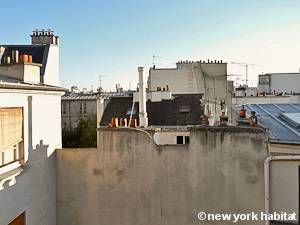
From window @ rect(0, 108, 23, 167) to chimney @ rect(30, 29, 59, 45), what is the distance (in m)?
12.1

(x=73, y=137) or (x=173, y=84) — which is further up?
(x=173, y=84)

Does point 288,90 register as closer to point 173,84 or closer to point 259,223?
point 173,84

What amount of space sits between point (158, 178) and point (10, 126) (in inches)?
145

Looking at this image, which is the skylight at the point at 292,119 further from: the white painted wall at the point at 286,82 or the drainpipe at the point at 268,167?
the white painted wall at the point at 286,82

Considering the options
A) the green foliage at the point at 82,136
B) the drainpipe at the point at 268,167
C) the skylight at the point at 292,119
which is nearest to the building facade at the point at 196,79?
the green foliage at the point at 82,136

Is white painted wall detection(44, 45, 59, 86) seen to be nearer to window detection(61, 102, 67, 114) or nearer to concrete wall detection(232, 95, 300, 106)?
concrete wall detection(232, 95, 300, 106)

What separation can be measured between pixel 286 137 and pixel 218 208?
2.36 m

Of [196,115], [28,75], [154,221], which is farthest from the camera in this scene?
[196,115]

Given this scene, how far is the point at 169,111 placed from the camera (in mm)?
22547

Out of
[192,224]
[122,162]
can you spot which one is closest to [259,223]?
[192,224]

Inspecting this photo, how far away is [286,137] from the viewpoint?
7.99 metres

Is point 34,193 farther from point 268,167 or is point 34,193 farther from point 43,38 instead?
point 43,38

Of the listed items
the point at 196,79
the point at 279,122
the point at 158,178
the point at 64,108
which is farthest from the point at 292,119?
the point at 64,108

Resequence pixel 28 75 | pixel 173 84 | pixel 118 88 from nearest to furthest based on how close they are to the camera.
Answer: pixel 28 75 → pixel 173 84 → pixel 118 88
